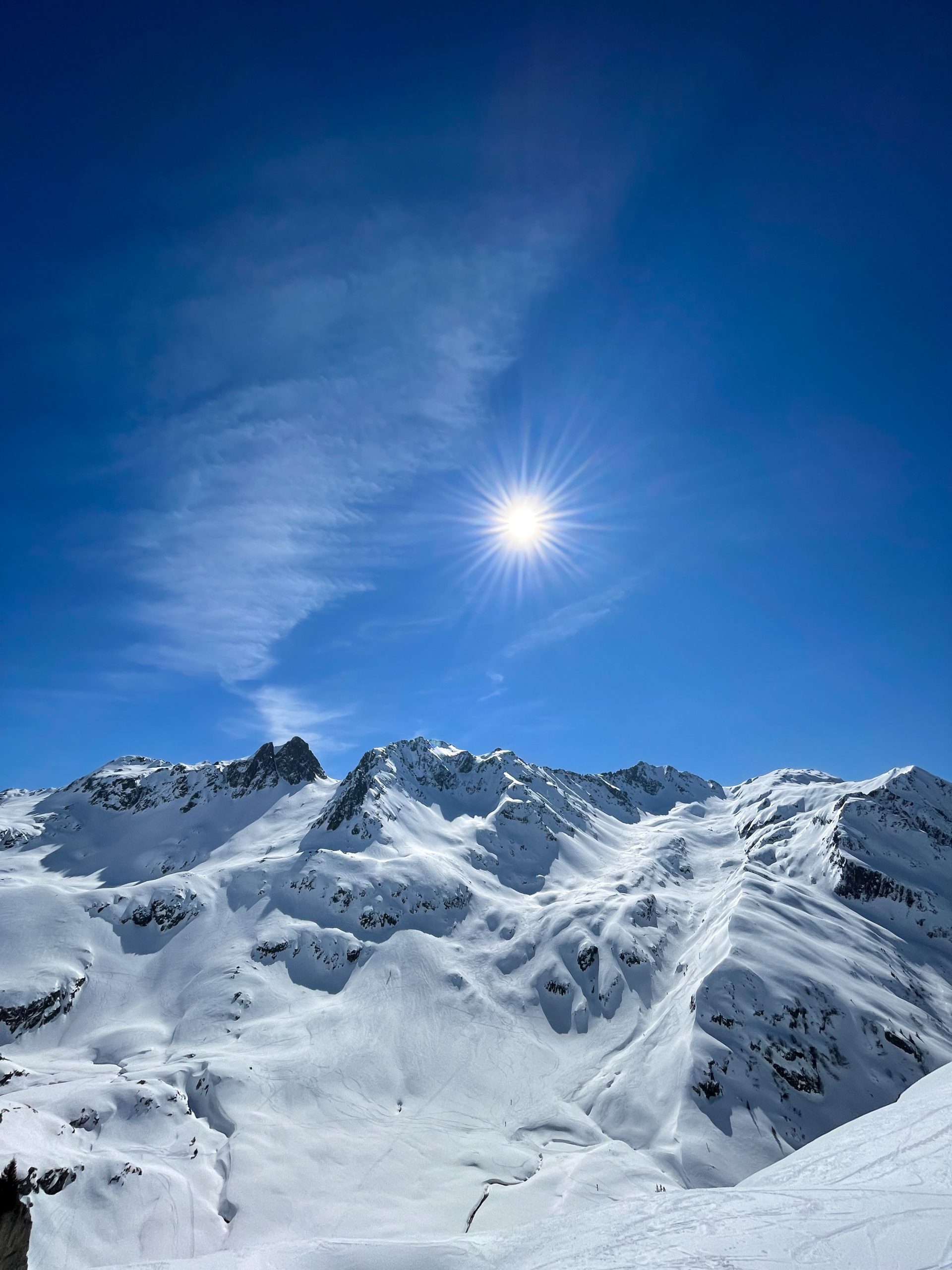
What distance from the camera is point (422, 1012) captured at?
9956 cm

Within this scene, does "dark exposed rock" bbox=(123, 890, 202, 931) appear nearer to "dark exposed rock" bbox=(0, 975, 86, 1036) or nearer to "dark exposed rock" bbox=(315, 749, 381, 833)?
"dark exposed rock" bbox=(0, 975, 86, 1036)

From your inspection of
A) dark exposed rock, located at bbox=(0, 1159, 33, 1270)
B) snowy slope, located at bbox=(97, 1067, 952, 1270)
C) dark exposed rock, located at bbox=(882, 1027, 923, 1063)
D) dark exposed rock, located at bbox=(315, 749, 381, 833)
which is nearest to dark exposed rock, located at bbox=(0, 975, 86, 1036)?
dark exposed rock, located at bbox=(315, 749, 381, 833)

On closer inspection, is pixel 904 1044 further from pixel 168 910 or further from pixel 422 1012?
pixel 168 910

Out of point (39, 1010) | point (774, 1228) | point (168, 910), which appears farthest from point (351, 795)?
point (774, 1228)

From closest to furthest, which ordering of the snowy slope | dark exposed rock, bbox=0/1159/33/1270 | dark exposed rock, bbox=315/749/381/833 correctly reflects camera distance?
the snowy slope → dark exposed rock, bbox=0/1159/33/1270 → dark exposed rock, bbox=315/749/381/833

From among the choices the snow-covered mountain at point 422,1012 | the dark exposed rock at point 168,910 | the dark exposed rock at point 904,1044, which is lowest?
the dark exposed rock at point 904,1044

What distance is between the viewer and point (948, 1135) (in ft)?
67.4

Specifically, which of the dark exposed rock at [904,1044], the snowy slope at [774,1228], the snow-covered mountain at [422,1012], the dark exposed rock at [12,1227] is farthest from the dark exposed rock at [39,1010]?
the dark exposed rock at [904,1044]

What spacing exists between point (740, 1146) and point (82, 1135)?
72.5 metres

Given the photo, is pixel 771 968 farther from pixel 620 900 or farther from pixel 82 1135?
pixel 82 1135

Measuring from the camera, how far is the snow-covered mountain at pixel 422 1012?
174 feet

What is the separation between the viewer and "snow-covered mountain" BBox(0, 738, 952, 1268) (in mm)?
53125

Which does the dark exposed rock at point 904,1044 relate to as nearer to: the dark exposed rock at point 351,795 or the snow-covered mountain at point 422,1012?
the snow-covered mountain at point 422,1012

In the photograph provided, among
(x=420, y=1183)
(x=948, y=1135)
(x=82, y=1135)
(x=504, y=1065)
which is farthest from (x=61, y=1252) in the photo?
(x=504, y=1065)
